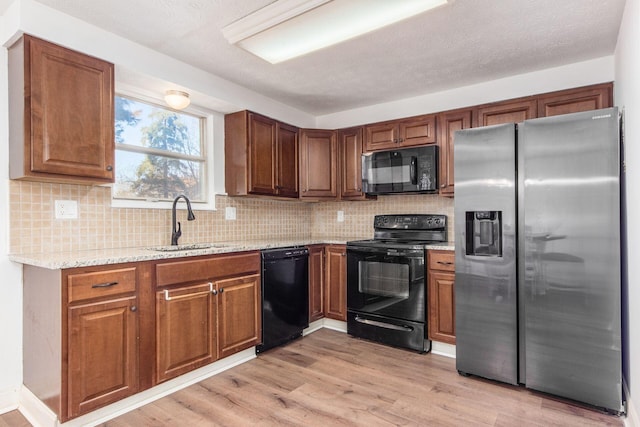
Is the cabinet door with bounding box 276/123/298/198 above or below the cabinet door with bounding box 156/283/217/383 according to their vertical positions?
above

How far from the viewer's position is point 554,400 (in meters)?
2.26

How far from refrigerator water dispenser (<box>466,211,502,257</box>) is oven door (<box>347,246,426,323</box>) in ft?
1.68

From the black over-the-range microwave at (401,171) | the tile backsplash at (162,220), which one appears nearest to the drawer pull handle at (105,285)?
the tile backsplash at (162,220)

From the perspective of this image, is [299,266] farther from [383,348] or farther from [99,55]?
[99,55]

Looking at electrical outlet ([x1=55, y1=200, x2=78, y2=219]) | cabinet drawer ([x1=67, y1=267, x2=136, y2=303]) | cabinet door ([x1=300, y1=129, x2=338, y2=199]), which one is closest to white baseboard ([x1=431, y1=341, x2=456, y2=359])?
cabinet door ([x1=300, y1=129, x2=338, y2=199])

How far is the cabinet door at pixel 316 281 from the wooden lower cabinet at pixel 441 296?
3.60 ft

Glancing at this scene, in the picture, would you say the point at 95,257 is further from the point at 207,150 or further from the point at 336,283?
the point at 336,283

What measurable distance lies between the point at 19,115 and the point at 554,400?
Answer: 142 inches

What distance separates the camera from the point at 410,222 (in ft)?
12.1

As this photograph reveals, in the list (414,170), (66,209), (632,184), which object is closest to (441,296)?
(414,170)

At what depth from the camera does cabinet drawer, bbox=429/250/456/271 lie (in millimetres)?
2936

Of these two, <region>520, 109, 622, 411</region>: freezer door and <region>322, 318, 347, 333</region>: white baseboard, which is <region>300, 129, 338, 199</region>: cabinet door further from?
<region>520, 109, 622, 411</region>: freezer door

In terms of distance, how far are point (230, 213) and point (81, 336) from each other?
178 centimetres

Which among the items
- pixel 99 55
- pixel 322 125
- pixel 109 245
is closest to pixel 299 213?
pixel 322 125
